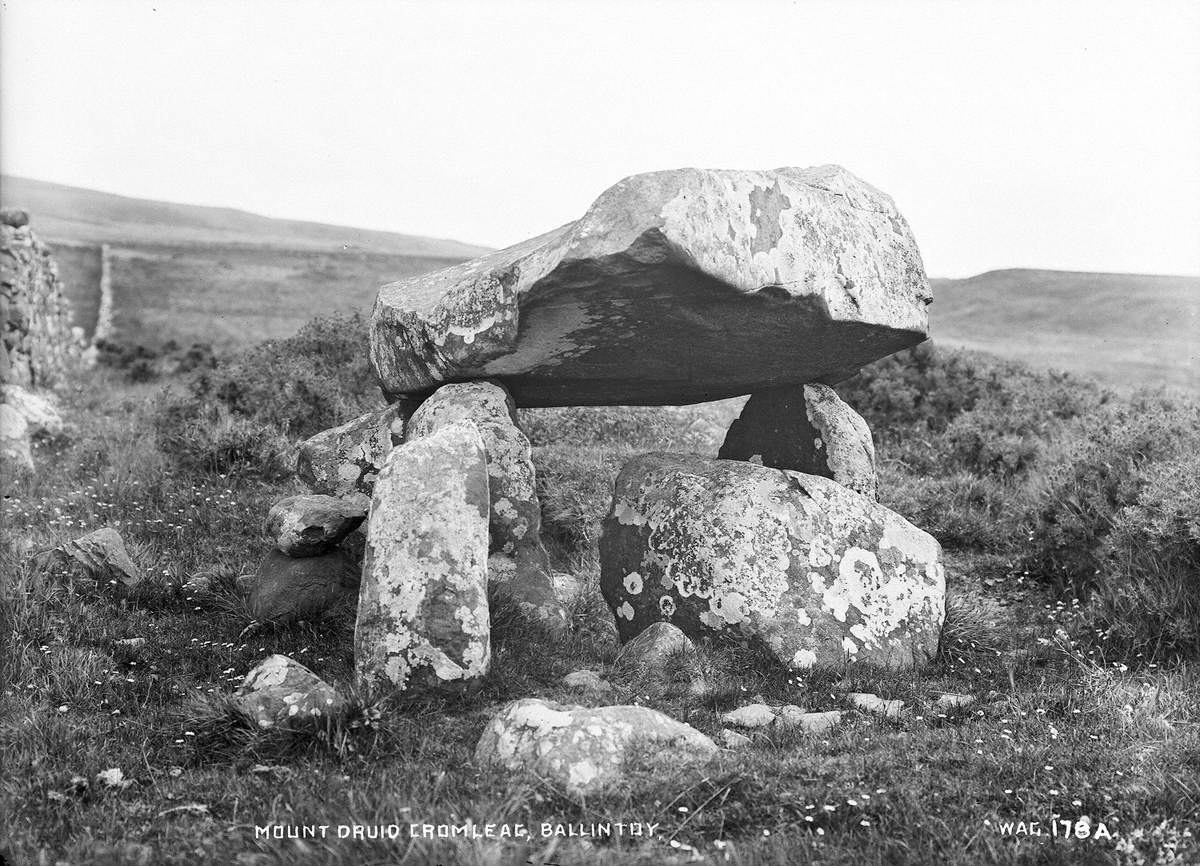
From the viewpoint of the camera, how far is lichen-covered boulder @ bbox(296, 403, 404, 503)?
30.0 ft

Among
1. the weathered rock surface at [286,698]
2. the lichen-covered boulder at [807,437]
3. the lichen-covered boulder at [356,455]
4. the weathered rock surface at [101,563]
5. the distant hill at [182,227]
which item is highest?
the distant hill at [182,227]

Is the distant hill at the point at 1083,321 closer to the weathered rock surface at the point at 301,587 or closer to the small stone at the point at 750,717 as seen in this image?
the small stone at the point at 750,717

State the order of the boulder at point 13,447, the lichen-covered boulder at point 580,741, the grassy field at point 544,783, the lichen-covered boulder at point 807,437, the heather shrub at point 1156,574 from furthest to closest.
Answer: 1. the boulder at point 13,447
2. the lichen-covered boulder at point 807,437
3. the heather shrub at point 1156,574
4. the lichen-covered boulder at point 580,741
5. the grassy field at point 544,783

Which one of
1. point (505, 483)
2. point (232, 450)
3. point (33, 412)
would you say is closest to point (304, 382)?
point (232, 450)

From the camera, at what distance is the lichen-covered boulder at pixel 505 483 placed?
7848 mm

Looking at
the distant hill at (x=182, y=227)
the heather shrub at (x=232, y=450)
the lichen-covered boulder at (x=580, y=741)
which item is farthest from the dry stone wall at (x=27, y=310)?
the distant hill at (x=182, y=227)

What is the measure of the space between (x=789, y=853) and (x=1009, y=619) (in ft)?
17.6

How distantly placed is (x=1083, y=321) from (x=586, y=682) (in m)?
27.8

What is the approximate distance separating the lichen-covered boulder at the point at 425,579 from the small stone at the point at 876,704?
2480 millimetres

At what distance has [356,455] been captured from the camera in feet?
30.2

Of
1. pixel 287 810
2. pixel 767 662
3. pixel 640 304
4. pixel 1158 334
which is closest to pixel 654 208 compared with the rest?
pixel 640 304

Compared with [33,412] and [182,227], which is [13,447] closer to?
[33,412]

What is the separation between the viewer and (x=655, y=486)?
8.45 m

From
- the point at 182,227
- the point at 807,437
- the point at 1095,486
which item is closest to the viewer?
the point at 807,437
